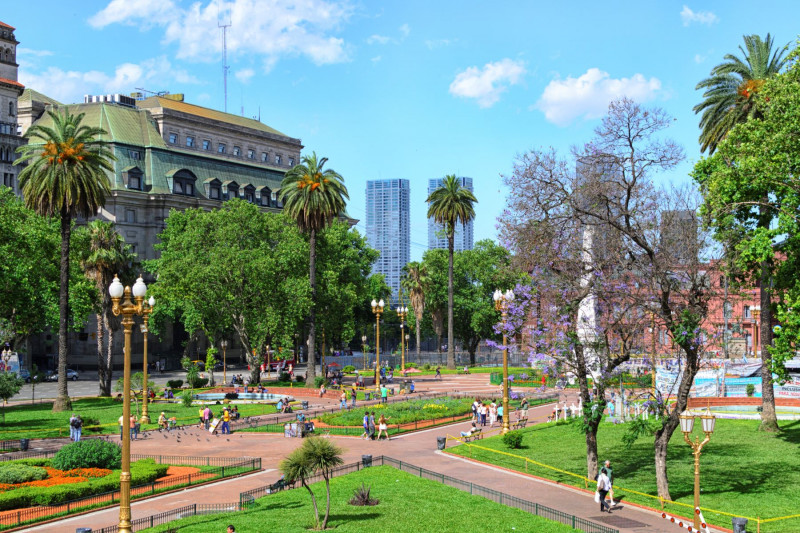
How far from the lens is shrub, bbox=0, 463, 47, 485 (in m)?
25.9

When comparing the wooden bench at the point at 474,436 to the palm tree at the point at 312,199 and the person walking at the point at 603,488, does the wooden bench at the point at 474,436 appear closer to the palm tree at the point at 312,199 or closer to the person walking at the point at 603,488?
the person walking at the point at 603,488

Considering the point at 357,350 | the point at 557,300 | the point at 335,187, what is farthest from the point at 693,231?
the point at 357,350

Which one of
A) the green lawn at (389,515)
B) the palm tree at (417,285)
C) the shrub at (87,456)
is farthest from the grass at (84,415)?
the palm tree at (417,285)

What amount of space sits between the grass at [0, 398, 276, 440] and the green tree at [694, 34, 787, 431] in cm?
2822

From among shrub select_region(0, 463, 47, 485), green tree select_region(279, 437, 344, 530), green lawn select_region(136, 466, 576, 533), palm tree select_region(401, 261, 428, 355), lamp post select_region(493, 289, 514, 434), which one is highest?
palm tree select_region(401, 261, 428, 355)

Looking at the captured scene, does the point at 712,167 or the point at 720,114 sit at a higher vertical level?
the point at 720,114

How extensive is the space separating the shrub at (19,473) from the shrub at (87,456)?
0.98 m

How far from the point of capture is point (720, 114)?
38.9m

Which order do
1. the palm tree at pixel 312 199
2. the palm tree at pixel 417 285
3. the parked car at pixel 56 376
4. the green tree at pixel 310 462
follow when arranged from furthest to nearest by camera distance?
the palm tree at pixel 417 285, the parked car at pixel 56 376, the palm tree at pixel 312 199, the green tree at pixel 310 462

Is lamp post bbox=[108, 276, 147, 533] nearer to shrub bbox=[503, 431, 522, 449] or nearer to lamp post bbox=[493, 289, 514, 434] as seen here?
lamp post bbox=[493, 289, 514, 434]

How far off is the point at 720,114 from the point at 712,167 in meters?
8.51

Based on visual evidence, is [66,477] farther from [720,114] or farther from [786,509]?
[720,114]

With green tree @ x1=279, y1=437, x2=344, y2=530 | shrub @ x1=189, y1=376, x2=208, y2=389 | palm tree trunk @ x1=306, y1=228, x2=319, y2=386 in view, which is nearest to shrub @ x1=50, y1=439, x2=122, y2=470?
green tree @ x1=279, y1=437, x2=344, y2=530

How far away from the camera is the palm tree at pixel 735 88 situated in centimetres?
3691
